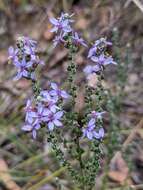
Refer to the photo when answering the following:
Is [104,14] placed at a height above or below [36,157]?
above

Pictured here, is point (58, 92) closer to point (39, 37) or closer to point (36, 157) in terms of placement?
point (36, 157)

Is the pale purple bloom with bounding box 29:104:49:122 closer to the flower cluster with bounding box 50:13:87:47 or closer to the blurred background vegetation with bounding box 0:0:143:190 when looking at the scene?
the flower cluster with bounding box 50:13:87:47

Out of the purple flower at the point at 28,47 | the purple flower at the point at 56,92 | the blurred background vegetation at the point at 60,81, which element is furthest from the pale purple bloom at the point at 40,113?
the blurred background vegetation at the point at 60,81

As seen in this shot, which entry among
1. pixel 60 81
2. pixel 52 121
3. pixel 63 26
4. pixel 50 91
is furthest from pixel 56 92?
pixel 60 81

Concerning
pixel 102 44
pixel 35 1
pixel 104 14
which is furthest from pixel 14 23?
pixel 102 44

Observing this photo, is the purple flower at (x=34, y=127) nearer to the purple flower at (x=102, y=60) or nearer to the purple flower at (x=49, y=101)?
the purple flower at (x=49, y=101)

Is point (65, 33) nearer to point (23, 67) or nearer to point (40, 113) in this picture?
point (23, 67)

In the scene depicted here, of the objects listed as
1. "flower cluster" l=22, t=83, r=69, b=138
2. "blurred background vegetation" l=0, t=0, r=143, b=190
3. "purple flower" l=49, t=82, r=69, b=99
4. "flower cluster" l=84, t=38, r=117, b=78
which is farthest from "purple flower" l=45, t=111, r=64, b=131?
"blurred background vegetation" l=0, t=0, r=143, b=190

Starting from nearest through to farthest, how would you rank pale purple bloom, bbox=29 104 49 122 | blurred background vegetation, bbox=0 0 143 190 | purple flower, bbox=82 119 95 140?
pale purple bloom, bbox=29 104 49 122, purple flower, bbox=82 119 95 140, blurred background vegetation, bbox=0 0 143 190
